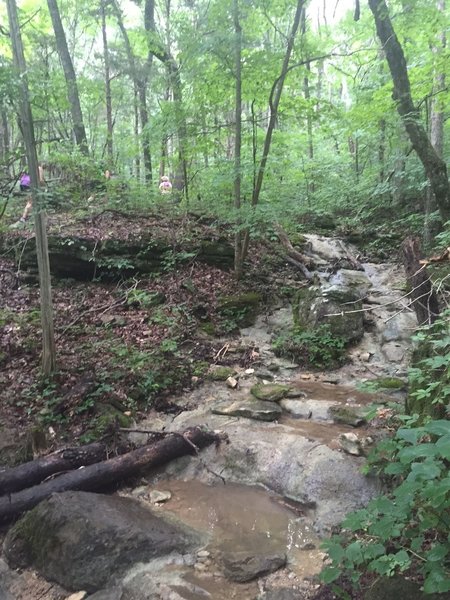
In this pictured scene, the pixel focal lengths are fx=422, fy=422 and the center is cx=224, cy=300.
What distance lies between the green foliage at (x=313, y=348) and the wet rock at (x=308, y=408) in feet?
4.73

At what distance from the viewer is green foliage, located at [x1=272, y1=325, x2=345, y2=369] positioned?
7695mm

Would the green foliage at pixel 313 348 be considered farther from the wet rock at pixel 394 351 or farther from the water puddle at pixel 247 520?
the water puddle at pixel 247 520

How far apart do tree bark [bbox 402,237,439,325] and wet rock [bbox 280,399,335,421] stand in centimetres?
177

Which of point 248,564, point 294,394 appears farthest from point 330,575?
point 294,394

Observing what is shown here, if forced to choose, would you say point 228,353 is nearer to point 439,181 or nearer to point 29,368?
point 29,368

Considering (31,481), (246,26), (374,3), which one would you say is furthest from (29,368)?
(374,3)

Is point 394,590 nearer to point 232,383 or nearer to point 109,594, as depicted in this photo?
point 109,594

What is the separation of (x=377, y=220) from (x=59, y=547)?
46.2 ft

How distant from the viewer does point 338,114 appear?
9547 millimetres

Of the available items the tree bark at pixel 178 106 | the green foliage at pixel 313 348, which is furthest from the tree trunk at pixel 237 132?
the green foliage at pixel 313 348

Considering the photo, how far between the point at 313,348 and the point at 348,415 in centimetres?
224

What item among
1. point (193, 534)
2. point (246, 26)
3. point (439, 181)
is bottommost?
point (193, 534)

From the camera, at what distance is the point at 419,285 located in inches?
213

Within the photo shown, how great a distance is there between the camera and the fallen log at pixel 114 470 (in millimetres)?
4379
